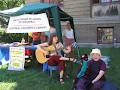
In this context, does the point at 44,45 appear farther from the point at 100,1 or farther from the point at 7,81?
the point at 100,1

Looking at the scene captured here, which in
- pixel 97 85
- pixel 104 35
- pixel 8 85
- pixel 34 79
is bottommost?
Result: pixel 104 35

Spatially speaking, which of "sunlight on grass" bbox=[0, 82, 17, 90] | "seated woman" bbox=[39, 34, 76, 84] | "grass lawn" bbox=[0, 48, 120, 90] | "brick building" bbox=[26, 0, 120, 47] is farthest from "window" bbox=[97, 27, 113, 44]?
"sunlight on grass" bbox=[0, 82, 17, 90]

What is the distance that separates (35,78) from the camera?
10867 millimetres

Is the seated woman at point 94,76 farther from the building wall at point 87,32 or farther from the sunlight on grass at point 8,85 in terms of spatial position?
the building wall at point 87,32

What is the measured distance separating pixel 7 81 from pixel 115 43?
10.1 metres

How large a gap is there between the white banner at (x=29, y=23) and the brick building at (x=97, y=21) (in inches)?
325

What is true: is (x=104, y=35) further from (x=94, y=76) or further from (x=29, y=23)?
(x=94, y=76)

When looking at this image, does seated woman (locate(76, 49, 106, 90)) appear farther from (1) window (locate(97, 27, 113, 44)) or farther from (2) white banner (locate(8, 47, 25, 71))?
(1) window (locate(97, 27, 113, 44))

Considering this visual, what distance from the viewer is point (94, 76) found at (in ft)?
28.2

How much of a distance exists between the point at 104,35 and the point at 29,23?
9026 millimetres

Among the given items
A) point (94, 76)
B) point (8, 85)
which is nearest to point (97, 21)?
point (8, 85)

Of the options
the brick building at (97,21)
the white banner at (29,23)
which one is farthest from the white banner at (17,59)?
the brick building at (97,21)

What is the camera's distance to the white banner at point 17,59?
1201cm

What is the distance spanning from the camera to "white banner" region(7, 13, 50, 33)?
38.7 feet
